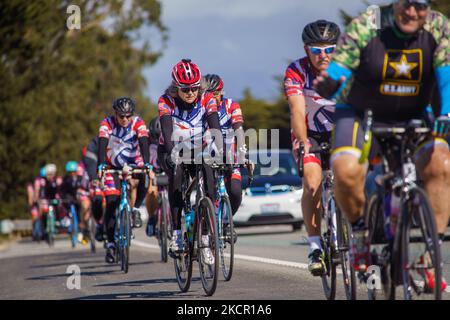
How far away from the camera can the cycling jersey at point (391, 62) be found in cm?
689

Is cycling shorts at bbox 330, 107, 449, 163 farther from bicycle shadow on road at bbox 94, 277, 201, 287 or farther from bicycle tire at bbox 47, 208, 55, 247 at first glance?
bicycle tire at bbox 47, 208, 55, 247

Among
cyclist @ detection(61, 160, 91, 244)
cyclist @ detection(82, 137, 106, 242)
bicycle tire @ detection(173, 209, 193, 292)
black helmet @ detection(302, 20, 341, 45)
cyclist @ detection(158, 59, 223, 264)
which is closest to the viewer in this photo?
black helmet @ detection(302, 20, 341, 45)

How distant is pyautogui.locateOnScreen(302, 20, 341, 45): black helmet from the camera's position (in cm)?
915

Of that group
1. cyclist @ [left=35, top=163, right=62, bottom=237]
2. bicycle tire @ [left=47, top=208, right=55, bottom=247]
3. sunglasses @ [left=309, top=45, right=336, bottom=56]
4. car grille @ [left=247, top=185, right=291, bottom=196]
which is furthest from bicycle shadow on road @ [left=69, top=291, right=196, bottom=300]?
cyclist @ [left=35, top=163, right=62, bottom=237]

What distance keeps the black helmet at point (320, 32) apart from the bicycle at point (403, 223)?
88.4 inches

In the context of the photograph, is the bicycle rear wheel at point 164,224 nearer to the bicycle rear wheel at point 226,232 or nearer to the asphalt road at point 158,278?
the asphalt road at point 158,278

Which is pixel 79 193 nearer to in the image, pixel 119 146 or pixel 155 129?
pixel 155 129

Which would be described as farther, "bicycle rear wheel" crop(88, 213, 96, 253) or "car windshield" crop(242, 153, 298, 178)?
"car windshield" crop(242, 153, 298, 178)

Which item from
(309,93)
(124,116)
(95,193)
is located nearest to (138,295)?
(309,93)

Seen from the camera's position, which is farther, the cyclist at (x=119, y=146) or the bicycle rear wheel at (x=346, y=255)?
the cyclist at (x=119, y=146)

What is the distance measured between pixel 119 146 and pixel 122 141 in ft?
0.32

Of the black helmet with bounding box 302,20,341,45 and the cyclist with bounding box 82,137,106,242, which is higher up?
the black helmet with bounding box 302,20,341,45

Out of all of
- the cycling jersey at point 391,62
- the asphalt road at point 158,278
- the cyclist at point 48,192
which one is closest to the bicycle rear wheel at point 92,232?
the asphalt road at point 158,278
